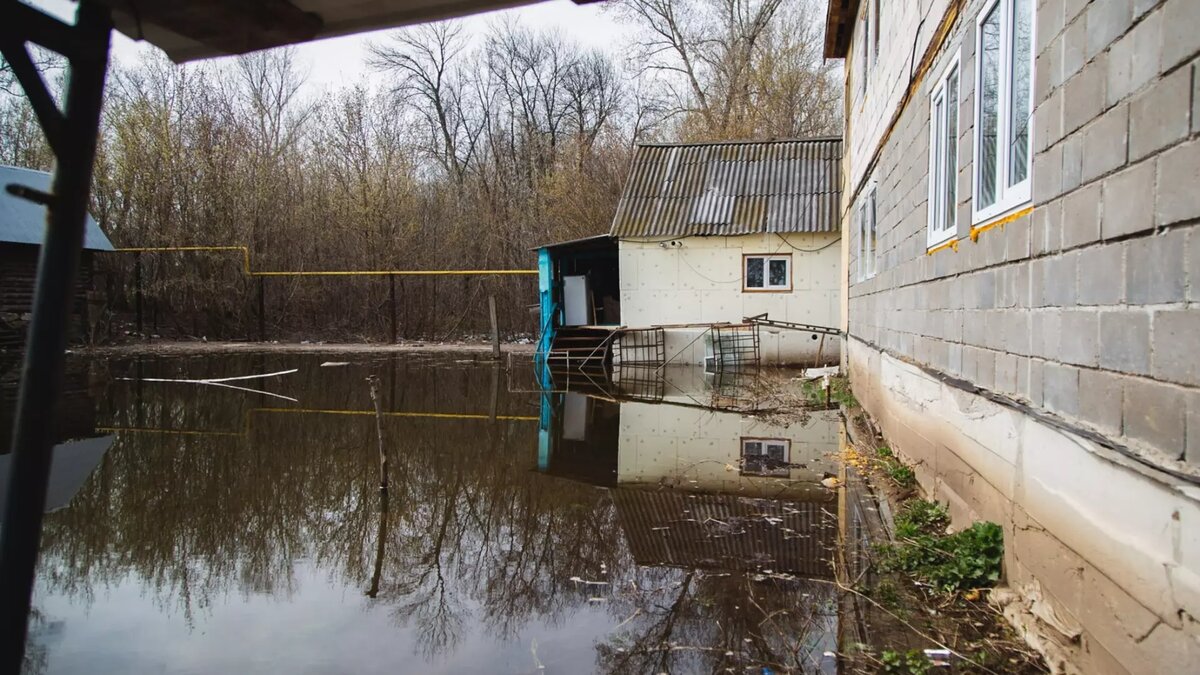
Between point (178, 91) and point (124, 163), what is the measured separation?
2947 millimetres

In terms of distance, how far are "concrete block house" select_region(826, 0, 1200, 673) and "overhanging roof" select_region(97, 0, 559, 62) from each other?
1.93m

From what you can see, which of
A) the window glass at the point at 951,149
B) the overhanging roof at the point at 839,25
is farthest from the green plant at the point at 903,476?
the overhanging roof at the point at 839,25

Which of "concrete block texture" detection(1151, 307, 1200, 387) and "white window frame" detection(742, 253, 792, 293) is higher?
"white window frame" detection(742, 253, 792, 293)

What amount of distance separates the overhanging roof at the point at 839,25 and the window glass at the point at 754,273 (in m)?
4.58

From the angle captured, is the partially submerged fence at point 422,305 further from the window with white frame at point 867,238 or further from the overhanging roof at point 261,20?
the overhanging roof at point 261,20

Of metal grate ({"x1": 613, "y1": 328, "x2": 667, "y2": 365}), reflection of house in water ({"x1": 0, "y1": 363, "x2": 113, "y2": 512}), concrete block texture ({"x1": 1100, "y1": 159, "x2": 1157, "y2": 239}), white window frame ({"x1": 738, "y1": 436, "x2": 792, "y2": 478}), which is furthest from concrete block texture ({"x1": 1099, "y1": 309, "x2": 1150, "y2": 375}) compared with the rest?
metal grate ({"x1": 613, "y1": 328, "x2": 667, "y2": 365})

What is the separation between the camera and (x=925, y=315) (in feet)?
18.0

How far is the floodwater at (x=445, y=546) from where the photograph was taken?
3.74 metres

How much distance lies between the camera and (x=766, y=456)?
7.80 m

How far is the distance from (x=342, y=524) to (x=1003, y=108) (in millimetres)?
5383

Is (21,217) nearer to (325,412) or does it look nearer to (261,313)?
(261,313)

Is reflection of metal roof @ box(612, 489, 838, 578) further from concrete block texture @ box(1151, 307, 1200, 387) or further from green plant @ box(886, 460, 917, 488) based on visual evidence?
concrete block texture @ box(1151, 307, 1200, 387)

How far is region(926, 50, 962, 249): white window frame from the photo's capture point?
482 centimetres

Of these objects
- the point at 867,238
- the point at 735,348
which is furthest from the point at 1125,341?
the point at 735,348
